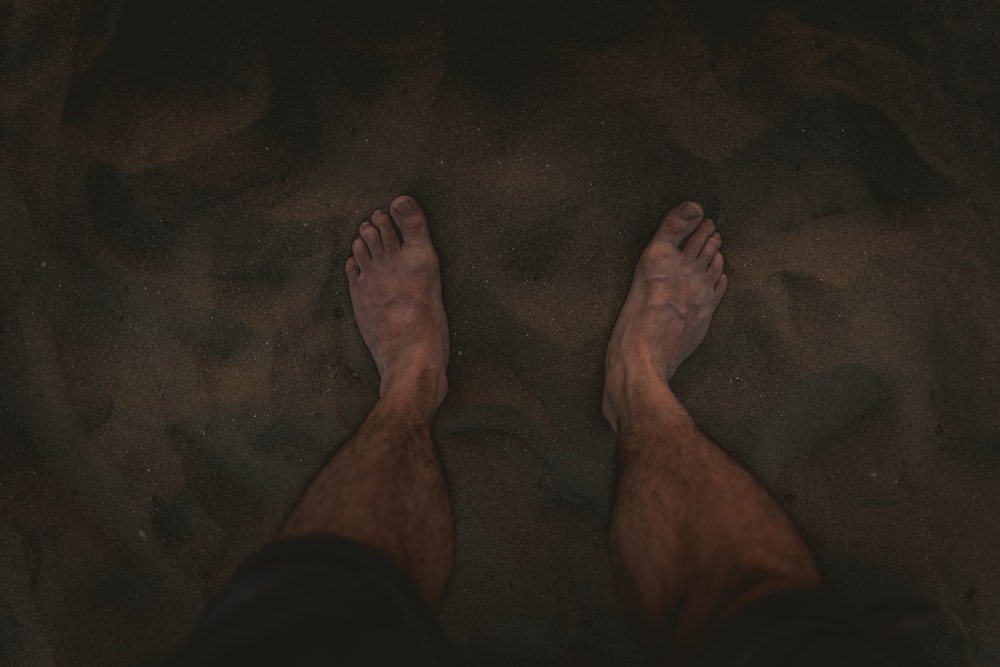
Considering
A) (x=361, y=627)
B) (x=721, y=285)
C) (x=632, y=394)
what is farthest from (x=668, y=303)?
(x=361, y=627)

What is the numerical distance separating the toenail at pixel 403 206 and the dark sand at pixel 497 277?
0.04 metres

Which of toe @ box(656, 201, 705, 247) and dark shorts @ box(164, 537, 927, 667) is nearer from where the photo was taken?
dark shorts @ box(164, 537, 927, 667)

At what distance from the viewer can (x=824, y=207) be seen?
153 cm

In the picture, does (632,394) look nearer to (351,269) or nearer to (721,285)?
(721,285)

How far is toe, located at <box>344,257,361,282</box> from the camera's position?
1626 millimetres

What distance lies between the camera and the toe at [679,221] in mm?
1559

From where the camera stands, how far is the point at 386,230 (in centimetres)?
161

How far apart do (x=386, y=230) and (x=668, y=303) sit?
0.74 meters

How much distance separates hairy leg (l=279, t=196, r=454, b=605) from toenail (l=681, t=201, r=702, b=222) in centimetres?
63

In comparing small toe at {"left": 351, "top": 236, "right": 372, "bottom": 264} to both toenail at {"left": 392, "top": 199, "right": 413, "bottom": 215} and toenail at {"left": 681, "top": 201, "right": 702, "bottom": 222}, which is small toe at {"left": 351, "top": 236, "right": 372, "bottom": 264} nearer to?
toenail at {"left": 392, "top": 199, "right": 413, "bottom": 215}

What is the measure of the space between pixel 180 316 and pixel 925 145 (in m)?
1.87

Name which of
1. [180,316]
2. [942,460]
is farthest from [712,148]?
[180,316]

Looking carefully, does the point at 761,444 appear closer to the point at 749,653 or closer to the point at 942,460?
the point at 942,460

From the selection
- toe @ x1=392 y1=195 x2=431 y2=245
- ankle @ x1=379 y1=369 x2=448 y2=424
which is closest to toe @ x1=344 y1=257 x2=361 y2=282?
toe @ x1=392 y1=195 x2=431 y2=245
